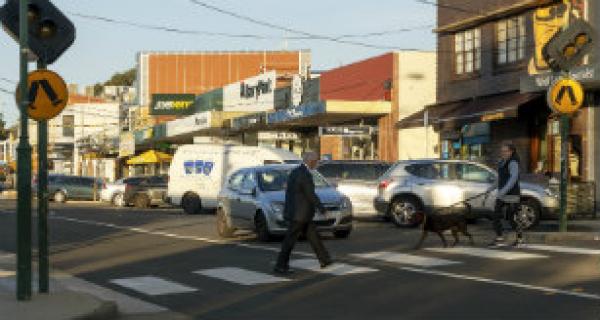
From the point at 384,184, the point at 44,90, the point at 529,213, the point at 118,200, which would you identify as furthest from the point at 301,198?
the point at 118,200

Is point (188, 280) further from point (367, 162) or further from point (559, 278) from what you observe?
point (367, 162)

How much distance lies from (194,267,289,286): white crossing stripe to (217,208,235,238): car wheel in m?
5.66

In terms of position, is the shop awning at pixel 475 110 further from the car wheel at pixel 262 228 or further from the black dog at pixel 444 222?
the black dog at pixel 444 222

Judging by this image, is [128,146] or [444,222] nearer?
[444,222]

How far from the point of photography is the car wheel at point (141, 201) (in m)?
40.8

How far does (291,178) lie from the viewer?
45.4 feet

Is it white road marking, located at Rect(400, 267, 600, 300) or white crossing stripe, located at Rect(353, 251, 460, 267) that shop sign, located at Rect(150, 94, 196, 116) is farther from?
white road marking, located at Rect(400, 267, 600, 300)

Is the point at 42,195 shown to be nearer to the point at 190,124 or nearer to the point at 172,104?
the point at 190,124

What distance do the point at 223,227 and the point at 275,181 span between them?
161cm

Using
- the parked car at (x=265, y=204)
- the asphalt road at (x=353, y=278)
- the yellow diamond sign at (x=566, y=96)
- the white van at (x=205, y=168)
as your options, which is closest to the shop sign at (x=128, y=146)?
the white van at (x=205, y=168)

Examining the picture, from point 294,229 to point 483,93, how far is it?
773 inches

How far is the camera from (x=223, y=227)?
2045 centimetres

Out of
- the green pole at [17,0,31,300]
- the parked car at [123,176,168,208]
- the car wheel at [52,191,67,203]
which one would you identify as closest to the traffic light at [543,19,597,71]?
the green pole at [17,0,31,300]

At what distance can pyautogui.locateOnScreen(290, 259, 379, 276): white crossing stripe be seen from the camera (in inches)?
541
